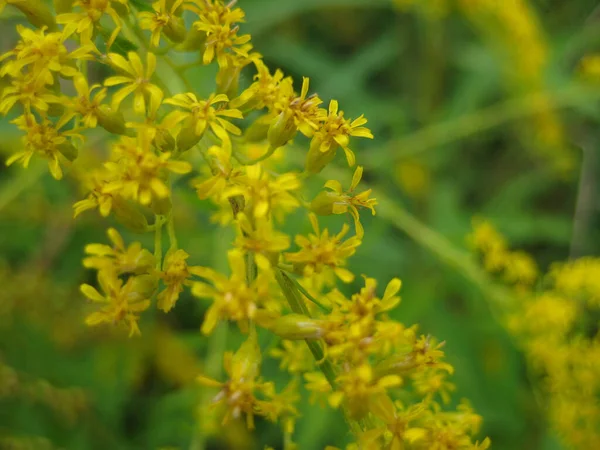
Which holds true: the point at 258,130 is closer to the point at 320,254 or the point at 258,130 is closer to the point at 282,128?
→ the point at 282,128

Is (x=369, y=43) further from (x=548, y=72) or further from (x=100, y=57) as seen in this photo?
(x=100, y=57)

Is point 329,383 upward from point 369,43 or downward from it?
downward

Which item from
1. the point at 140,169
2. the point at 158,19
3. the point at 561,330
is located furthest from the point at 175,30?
the point at 561,330

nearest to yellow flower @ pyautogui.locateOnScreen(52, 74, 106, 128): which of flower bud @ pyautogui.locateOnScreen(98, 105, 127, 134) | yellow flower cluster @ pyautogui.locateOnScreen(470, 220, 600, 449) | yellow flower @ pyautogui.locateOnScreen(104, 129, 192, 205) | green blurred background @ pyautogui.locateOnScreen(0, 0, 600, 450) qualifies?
flower bud @ pyautogui.locateOnScreen(98, 105, 127, 134)

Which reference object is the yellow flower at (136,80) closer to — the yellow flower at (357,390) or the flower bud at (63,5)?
the flower bud at (63,5)

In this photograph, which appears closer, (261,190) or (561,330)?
(261,190)

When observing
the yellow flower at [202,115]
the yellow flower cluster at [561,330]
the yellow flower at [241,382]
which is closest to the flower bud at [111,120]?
the yellow flower at [202,115]

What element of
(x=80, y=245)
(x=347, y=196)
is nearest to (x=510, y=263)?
(x=347, y=196)
